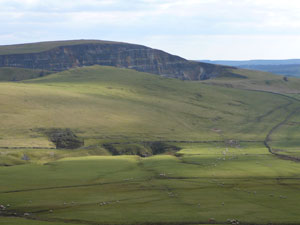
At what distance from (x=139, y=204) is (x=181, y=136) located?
8222 centimetres

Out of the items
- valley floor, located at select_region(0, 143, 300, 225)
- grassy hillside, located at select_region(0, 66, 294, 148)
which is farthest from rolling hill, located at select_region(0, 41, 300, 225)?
grassy hillside, located at select_region(0, 66, 294, 148)

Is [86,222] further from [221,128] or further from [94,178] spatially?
[221,128]

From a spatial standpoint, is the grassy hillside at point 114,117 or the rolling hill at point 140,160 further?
the grassy hillside at point 114,117

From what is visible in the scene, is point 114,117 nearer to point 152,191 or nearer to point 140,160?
point 140,160

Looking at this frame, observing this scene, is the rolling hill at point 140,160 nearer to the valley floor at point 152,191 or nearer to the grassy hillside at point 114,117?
the valley floor at point 152,191

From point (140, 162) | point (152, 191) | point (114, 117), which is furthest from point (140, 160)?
point (114, 117)

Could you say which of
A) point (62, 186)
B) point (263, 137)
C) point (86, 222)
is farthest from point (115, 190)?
point (263, 137)

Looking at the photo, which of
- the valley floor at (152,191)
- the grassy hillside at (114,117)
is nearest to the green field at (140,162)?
the valley floor at (152,191)

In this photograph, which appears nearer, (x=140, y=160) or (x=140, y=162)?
(x=140, y=162)

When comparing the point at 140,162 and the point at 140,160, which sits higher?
the point at 140,162

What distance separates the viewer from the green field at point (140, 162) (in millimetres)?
59219

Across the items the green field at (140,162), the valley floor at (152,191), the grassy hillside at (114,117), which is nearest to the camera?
the valley floor at (152,191)

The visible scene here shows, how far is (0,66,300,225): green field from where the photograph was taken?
59.2 metres

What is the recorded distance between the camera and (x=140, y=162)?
99438mm
